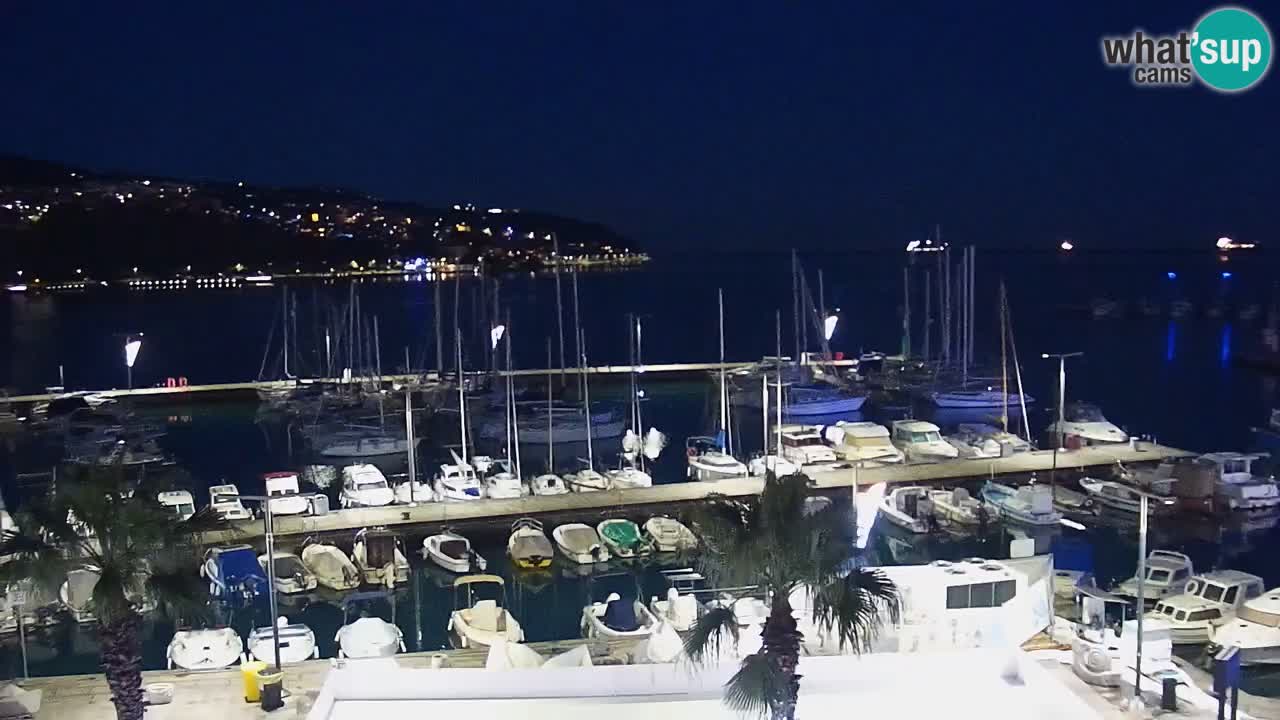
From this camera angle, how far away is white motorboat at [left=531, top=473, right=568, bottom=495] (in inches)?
1265

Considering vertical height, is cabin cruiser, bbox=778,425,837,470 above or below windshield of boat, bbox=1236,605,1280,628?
above

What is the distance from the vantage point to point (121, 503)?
34.7ft

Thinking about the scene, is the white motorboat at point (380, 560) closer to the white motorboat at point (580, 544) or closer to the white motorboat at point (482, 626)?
the white motorboat at point (482, 626)

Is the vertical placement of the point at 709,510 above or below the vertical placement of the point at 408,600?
above

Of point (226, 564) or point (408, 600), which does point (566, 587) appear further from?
point (226, 564)

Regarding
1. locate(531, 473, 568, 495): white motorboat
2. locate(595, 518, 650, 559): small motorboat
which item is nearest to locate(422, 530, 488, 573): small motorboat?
locate(595, 518, 650, 559): small motorboat

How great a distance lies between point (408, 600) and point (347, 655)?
4799 mm

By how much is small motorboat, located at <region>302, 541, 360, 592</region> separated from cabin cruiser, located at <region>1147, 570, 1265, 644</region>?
17402 mm

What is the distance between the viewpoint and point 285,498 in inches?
1174

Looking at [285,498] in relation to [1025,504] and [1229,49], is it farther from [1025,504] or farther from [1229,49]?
[1229,49]

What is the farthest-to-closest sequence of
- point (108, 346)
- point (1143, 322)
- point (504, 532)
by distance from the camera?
point (1143, 322) < point (108, 346) < point (504, 532)

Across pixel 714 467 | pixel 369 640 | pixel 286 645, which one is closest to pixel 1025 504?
pixel 714 467

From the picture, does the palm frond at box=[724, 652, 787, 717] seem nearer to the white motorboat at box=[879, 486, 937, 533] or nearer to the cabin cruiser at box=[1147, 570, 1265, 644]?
the cabin cruiser at box=[1147, 570, 1265, 644]

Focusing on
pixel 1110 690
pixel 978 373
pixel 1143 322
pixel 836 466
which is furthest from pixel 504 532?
pixel 1143 322
